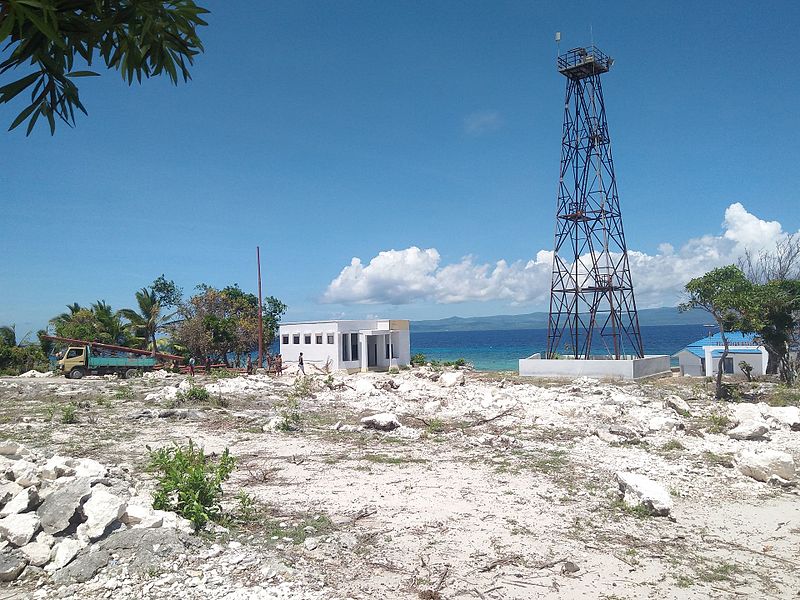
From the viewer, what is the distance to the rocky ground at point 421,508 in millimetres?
6297

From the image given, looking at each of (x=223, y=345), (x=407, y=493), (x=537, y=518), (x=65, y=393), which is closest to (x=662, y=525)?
(x=537, y=518)

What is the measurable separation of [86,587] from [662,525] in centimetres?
733

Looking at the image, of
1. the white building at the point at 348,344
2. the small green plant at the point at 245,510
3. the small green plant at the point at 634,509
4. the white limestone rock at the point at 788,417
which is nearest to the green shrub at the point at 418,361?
the white building at the point at 348,344

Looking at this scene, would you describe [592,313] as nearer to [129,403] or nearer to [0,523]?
[129,403]

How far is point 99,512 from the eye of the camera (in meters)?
6.64

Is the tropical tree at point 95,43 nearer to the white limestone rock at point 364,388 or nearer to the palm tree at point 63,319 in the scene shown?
the white limestone rock at point 364,388

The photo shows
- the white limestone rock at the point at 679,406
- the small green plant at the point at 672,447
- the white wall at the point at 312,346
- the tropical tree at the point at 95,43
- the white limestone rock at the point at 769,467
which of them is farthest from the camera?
the white wall at the point at 312,346

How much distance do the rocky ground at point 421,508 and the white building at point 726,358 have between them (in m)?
15.7

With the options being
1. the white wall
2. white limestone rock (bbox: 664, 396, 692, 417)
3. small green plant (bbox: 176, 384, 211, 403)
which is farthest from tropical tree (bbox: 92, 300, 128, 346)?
white limestone rock (bbox: 664, 396, 692, 417)

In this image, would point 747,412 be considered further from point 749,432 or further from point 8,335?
point 8,335

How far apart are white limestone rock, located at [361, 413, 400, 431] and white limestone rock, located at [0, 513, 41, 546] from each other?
1038cm

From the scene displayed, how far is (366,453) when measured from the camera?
43.3 feet

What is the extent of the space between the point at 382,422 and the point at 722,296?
44.3ft

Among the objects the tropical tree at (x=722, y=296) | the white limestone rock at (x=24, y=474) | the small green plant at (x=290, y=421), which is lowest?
the small green plant at (x=290, y=421)
